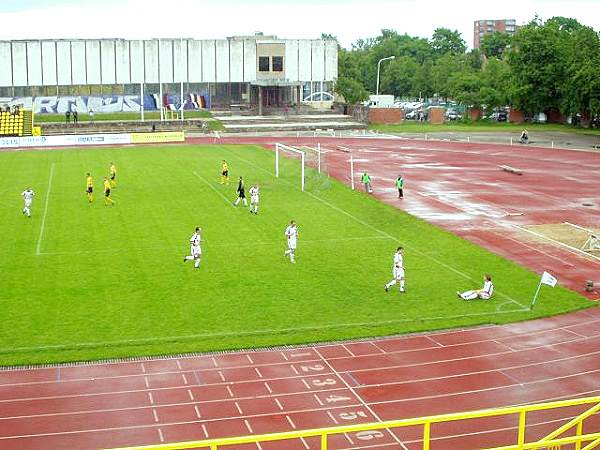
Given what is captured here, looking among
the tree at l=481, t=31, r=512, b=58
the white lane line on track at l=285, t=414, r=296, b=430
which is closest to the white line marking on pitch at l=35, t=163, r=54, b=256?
the white lane line on track at l=285, t=414, r=296, b=430

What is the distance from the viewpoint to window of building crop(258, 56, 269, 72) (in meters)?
104

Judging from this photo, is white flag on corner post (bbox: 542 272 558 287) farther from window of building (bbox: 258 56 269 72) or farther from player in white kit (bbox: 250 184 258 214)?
window of building (bbox: 258 56 269 72)

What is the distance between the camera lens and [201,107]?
103m

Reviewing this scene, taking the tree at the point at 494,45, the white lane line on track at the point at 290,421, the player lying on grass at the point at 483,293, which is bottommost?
the white lane line on track at the point at 290,421

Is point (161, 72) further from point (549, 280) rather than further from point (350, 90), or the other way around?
point (549, 280)

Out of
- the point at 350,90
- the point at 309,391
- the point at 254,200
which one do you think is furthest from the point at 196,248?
the point at 350,90

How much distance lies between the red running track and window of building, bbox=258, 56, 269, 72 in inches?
3311

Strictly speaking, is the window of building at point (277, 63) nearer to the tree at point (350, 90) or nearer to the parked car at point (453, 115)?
the tree at point (350, 90)

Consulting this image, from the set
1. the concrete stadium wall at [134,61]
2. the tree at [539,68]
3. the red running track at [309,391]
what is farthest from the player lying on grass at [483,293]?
the concrete stadium wall at [134,61]

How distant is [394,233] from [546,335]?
13909 mm

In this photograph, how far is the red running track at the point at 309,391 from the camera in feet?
55.5

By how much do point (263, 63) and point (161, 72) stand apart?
12887 mm

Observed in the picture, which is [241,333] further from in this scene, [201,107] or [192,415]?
[201,107]

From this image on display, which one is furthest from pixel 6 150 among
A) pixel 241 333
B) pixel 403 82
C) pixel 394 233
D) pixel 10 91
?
pixel 403 82
